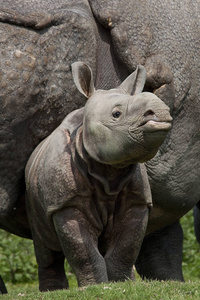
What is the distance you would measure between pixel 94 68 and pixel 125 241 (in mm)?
1690

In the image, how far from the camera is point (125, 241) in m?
6.18

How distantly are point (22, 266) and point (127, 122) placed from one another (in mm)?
6168

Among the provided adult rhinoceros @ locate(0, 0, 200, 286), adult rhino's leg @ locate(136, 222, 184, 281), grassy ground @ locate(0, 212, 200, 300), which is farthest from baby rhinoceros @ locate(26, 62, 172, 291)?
adult rhino's leg @ locate(136, 222, 184, 281)

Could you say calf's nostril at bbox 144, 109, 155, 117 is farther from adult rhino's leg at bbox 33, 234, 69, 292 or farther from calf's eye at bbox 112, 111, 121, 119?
adult rhino's leg at bbox 33, 234, 69, 292

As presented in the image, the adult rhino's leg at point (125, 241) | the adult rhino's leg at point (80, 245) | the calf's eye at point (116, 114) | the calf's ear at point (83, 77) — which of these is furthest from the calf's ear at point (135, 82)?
the adult rhino's leg at point (80, 245)

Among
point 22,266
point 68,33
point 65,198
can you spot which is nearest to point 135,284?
point 65,198

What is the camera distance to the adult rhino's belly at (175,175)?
24.1ft

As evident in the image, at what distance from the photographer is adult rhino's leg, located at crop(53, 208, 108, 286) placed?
236 inches

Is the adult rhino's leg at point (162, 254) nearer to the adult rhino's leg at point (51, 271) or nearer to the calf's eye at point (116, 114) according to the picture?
the adult rhino's leg at point (51, 271)

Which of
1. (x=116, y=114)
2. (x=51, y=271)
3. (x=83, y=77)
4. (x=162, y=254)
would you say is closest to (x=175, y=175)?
(x=162, y=254)

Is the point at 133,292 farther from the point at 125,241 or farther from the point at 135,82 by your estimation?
the point at 135,82

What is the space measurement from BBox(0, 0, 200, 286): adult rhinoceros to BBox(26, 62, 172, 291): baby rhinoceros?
0.54m

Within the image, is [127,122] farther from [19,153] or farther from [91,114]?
[19,153]

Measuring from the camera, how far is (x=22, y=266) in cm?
1141
